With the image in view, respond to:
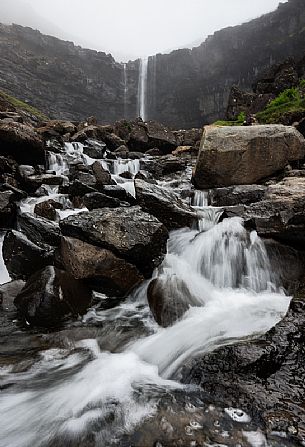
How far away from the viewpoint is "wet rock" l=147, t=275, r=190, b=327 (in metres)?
5.56

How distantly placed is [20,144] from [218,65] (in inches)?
2507

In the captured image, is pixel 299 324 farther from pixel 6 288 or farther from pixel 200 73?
pixel 200 73

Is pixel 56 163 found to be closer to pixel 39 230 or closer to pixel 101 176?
pixel 101 176

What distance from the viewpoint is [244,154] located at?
35.5 feet

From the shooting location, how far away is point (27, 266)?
22.9 ft

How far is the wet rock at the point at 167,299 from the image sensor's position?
5562 mm

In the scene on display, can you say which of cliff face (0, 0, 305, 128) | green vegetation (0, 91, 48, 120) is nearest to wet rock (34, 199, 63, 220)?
green vegetation (0, 91, 48, 120)

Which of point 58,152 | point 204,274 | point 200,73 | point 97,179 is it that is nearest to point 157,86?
point 200,73

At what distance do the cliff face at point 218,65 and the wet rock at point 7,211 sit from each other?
62840mm

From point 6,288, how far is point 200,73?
236 feet

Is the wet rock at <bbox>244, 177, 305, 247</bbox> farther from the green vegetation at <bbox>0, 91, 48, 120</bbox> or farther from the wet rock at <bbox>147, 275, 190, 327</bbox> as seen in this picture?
the green vegetation at <bbox>0, 91, 48, 120</bbox>

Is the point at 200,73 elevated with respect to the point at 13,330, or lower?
elevated

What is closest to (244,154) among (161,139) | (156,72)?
(161,139)

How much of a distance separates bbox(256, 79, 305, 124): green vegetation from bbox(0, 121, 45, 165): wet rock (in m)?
13.1
